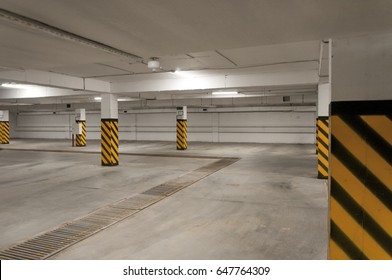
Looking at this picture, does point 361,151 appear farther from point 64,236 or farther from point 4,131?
point 4,131

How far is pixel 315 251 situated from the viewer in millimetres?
4129

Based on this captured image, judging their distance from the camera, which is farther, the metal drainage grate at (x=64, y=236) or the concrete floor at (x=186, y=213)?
the concrete floor at (x=186, y=213)

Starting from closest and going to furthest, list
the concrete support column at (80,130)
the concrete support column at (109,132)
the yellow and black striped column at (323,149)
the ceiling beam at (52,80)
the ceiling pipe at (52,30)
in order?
the ceiling pipe at (52,30), the ceiling beam at (52,80), the yellow and black striped column at (323,149), the concrete support column at (109,132), the concrete support column at (80,130)

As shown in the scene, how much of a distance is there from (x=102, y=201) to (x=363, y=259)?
534 centimetres

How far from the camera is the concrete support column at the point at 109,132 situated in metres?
12.5

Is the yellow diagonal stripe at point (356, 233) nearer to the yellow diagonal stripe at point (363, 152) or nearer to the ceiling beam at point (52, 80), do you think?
the yellow diagonal stripe at point (363, 152)

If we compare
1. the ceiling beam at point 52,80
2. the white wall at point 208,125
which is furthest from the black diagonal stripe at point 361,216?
the white wall at point 208,125

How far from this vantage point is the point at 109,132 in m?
12.7

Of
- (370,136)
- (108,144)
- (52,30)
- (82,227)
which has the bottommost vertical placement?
(82,227)

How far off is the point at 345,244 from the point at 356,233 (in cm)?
17

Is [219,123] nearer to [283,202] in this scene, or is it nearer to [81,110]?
[81,110]

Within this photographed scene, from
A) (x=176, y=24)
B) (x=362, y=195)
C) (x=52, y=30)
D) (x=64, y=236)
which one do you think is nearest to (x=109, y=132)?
(x=64, y=236)

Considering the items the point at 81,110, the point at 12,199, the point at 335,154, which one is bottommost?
the point at 12,199
